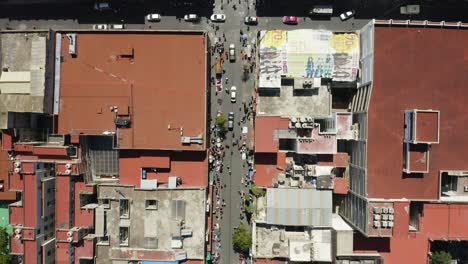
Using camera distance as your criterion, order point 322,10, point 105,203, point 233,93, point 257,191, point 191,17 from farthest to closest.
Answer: point 191,17 → point 233,93 → point 322,10 → point 105,203 → point 257,191

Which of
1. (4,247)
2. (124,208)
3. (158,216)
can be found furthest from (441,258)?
(4,247)

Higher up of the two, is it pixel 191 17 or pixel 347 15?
pixel 347 15

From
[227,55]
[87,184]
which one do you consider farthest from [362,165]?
[87,184]

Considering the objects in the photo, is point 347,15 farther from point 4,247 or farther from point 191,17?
point 4,247

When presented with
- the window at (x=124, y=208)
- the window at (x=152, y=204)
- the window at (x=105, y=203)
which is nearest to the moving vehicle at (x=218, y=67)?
the window at (x=152, y=204)

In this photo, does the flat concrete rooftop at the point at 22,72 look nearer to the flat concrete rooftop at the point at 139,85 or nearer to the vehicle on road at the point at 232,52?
the flat concrete rooftop at the point at 139,85

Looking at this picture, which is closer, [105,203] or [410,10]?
[105,203]
